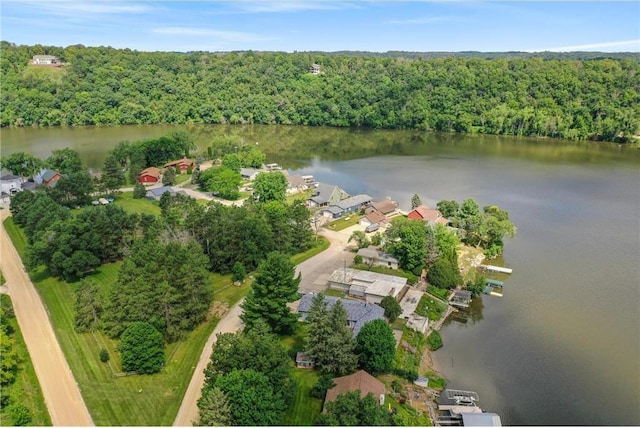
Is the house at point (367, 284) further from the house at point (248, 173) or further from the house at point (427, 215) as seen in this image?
the house at point (248, 173)

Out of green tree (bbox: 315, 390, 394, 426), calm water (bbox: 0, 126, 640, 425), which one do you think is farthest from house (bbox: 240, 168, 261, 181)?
green tree (bbox: 315, 390, 394, 426)

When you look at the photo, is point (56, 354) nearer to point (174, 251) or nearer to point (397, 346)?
point (174, 251)

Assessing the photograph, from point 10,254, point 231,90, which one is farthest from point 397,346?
point 231,90

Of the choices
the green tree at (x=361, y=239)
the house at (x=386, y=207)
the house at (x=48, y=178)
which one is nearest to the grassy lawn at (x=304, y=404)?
the green tree at (x=361, y=239)

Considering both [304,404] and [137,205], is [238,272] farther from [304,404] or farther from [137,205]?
[137,205]

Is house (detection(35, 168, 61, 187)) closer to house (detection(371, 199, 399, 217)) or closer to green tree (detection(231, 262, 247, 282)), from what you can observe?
green tree (detection(231, 262, 247, 282))

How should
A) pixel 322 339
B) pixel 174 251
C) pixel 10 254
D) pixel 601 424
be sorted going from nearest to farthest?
pixel 601 424 < pixel 322 339 < pixel 174 251 < pixel 10 254

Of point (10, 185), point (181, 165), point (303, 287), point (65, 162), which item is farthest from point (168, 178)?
point (303, 287)
